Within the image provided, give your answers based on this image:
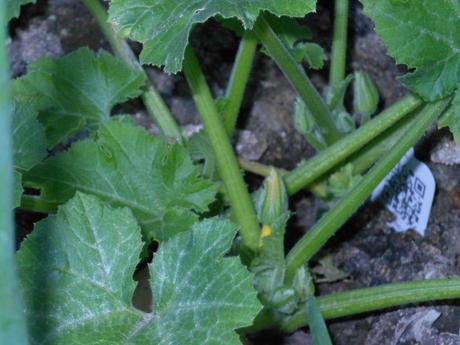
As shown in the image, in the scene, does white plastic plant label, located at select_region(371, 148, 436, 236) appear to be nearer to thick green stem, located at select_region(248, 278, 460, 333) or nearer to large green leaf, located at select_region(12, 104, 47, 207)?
thick green stem, located at select_region(248, 278, 460, 333)

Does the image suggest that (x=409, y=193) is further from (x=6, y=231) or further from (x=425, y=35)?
(x=6, y=231)

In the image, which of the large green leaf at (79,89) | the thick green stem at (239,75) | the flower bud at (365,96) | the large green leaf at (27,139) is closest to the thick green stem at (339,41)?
the flower bud at (365,96)

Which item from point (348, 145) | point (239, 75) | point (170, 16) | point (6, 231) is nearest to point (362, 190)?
point (348, 145)

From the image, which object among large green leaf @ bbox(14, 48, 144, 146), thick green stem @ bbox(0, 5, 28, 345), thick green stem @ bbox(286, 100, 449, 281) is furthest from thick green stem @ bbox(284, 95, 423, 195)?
thick green stem @ bbox(0, 5, 28, 345)

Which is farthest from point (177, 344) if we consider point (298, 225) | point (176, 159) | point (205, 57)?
point (205, 57)

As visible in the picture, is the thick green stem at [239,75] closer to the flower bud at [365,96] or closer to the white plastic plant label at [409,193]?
the flower bud at [365,96]

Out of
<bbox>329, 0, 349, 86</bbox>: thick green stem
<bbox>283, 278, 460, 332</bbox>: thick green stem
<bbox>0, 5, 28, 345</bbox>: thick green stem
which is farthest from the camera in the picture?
<bbox>329, 0, 349, 86</bbox>: thick green stem

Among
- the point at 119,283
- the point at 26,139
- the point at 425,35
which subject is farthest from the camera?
the point at 26,139
